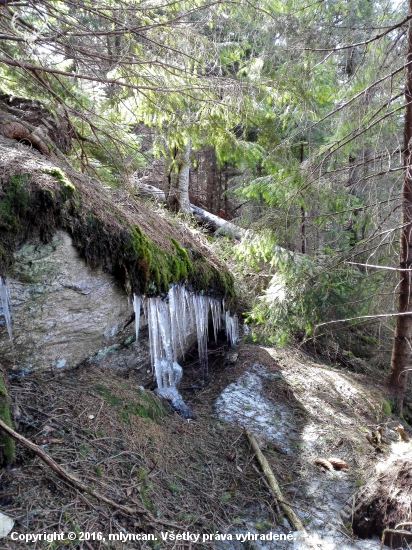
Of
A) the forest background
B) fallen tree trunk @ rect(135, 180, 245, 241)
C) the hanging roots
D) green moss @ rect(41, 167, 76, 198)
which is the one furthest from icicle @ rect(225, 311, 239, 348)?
green moss @ rect(41, 167, 76, 198)

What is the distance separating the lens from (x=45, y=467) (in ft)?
7.91

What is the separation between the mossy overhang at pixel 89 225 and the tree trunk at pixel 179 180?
3505mm

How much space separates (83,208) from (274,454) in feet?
10.8

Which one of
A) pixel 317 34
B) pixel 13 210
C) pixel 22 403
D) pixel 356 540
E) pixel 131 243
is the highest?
pixel 317 34

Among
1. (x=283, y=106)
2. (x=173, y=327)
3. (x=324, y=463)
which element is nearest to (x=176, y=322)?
(x=173, y=327)

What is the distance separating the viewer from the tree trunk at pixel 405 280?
14.7ft

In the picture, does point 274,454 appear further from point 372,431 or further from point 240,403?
point 372,431

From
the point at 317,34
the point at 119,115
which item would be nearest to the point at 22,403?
the point at 119,115

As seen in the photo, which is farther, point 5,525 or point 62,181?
point 62,181

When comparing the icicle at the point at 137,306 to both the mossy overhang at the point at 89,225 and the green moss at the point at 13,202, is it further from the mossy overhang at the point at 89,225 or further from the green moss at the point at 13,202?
the green moss at the point at 13,202

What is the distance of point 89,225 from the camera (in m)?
3.56

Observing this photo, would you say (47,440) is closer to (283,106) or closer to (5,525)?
(5,525)

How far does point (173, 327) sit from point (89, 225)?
188 cm

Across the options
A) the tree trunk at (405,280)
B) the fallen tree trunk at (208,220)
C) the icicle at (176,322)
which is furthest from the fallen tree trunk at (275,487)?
the fallen tree trunk at (208,220)
